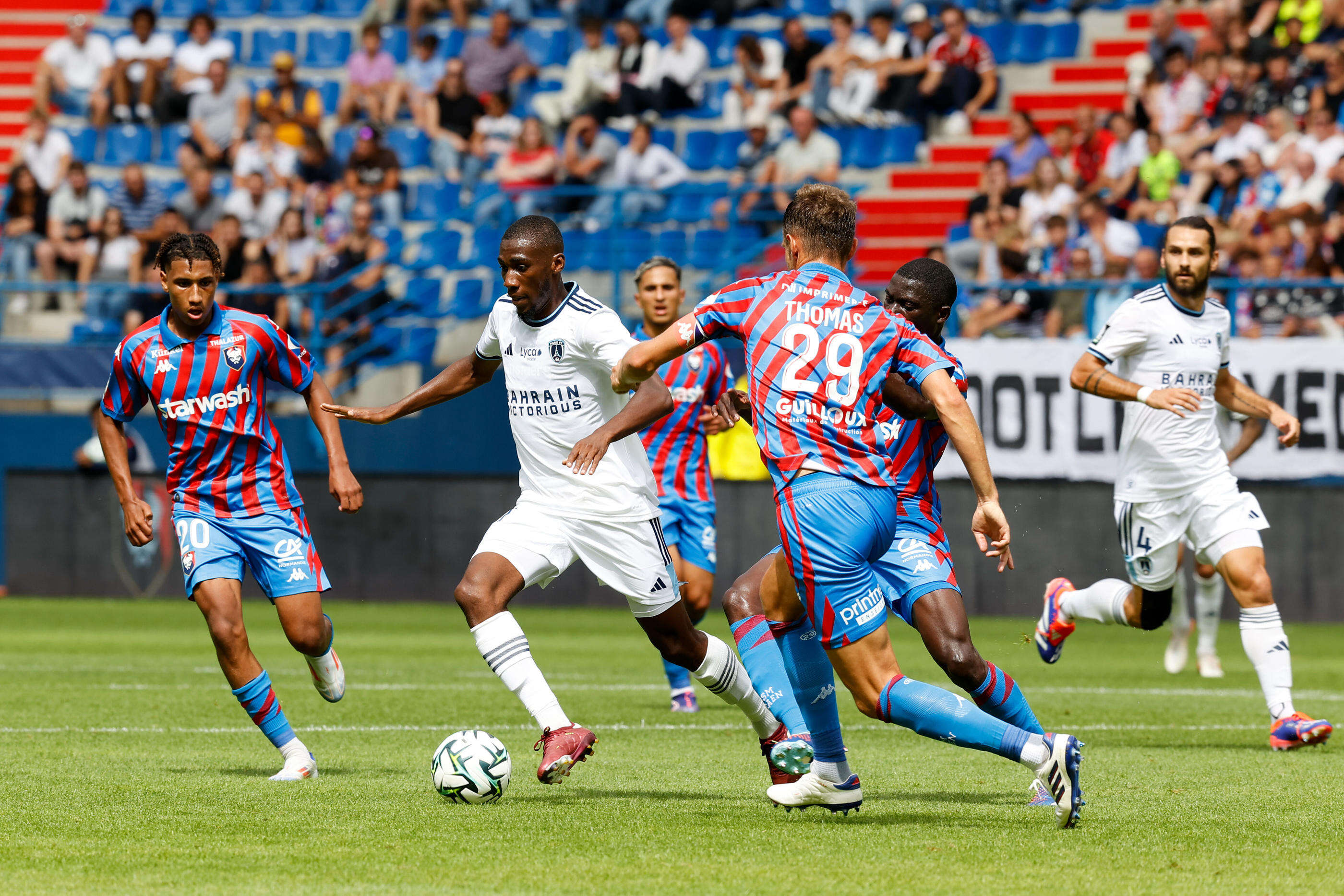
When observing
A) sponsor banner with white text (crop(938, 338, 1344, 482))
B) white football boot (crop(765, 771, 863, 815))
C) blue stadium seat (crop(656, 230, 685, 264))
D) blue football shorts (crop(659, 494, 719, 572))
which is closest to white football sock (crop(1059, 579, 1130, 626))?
blue football shorts (crop(659, 494, 719, 572))

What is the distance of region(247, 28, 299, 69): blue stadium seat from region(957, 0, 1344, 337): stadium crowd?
993 centimetres

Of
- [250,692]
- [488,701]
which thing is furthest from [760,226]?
[250,692]

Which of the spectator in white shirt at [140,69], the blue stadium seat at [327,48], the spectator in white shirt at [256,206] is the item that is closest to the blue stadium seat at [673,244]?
the spectator in white shirt at [256,206]

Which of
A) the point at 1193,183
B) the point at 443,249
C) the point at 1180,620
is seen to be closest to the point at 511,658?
the point at 1180,620

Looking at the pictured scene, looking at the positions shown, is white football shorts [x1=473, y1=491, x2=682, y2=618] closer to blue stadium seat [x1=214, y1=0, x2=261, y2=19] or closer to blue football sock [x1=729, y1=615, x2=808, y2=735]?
blue football sock [x1=729, y1=615, x2=808, y2=735]

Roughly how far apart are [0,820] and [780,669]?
2.81 meters

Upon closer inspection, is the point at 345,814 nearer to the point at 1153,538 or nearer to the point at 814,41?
the point at 1153,538

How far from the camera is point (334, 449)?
308 inches

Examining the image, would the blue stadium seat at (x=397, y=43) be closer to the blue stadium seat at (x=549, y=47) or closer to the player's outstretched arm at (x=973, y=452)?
the blue stadium seat at (x=549, y=47)

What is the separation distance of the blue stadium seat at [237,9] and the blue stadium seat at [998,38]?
32.4 ft

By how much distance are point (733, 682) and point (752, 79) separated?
50.9ft

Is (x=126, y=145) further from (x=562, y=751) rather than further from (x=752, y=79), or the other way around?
(x=562, y=751)

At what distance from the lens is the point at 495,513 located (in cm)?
1789

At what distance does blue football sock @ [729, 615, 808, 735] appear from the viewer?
7.11m
